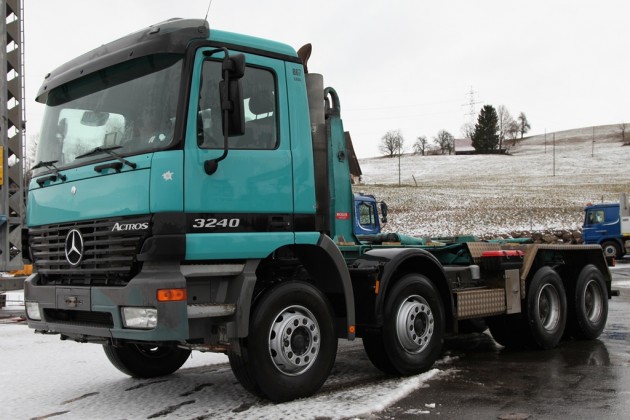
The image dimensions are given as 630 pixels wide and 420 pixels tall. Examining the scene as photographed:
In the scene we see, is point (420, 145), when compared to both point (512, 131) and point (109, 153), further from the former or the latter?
point (109, 153)

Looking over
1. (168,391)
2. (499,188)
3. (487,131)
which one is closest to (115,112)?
(168,391)

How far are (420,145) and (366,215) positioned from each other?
10795 centimetres

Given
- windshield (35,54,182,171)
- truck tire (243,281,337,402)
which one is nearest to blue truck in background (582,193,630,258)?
truck tire (243,281,337,402)

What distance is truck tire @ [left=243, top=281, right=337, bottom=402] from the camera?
5234 mm

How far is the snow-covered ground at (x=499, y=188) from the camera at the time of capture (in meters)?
43.2

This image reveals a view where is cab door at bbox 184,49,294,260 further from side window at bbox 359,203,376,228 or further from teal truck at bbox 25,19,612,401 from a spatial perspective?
side window at bbox 359,203,376,228

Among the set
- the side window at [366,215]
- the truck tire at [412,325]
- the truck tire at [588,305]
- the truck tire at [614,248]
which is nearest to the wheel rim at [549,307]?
the truck tire at [588,305]

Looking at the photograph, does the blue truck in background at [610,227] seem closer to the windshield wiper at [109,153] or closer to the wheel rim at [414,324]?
the wheel rim at [414,324]

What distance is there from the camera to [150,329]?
4.81 metres

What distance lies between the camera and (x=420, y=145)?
4828 inches

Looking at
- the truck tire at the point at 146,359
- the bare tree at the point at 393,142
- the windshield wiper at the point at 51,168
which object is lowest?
the truck tire at the point at 146,359

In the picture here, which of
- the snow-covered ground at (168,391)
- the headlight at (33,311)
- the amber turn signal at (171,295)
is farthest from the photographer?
the headlight at (33,311)

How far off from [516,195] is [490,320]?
5011 cm

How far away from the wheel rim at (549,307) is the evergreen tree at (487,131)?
103 meters
